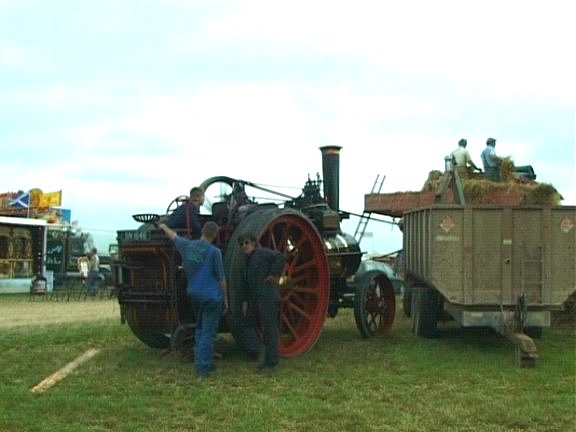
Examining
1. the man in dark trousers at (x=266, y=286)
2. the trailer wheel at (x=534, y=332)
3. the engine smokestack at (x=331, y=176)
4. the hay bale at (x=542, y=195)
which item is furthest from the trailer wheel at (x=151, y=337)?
the hay bale at (x=542, y=195)

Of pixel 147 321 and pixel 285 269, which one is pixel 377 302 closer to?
pixel 285 269

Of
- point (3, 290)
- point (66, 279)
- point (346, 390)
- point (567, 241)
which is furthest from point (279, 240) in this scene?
point (66, 279)

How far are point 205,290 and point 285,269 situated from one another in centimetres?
160

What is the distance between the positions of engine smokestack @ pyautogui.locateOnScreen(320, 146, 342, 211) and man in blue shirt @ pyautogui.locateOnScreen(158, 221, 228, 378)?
3.18 m

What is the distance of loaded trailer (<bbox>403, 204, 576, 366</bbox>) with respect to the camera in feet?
31.2

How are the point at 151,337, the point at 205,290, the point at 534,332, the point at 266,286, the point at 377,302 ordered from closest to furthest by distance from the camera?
the point at 205,290 → the point at 266,286 → the point at 151,337 → the point at 534,332 → the point at 377,302

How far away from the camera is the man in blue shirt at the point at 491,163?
12242mm

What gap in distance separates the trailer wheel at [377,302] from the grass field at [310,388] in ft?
0.78

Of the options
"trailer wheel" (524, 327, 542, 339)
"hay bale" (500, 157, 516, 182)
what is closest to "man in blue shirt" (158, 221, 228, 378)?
"trailer wheel" (524, 327, 542, 339)

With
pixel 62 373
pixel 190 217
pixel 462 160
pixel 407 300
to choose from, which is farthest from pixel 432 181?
pixel 62 373

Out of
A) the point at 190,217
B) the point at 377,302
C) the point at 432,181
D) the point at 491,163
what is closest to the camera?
the point at 190,217

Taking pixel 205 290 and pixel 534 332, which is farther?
pixel 534 332

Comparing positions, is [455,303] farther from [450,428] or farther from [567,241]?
[450,428]

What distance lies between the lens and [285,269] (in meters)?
9.32
